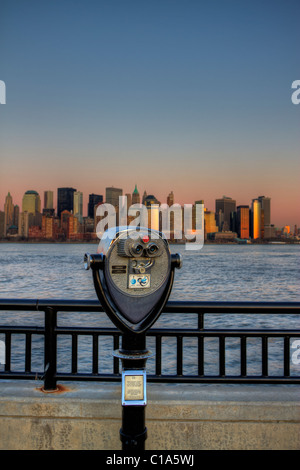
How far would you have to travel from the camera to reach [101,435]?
114 inches

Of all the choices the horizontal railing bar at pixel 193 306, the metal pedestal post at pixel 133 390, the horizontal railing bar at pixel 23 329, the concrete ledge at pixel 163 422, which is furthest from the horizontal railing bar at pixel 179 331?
the metal pedestal post at pixel 133 390

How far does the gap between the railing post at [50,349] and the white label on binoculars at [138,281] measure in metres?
0.82

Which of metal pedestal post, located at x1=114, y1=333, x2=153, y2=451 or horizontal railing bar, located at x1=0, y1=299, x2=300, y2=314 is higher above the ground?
horizontal railing bar, located at x1=0, y1=299, x2=300, y2=314

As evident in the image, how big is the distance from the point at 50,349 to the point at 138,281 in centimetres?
96

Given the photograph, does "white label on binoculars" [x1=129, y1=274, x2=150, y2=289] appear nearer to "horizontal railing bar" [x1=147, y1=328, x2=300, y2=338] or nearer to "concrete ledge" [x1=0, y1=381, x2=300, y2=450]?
"horizontal railing bar" [x1=147, y1=328, x2=300, y2=338]

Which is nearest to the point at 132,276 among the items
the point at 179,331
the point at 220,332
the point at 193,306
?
the point at 193,306

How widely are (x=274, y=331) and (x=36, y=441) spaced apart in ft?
5.46

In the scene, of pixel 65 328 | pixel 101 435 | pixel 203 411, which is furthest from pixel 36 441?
pixel 203 411

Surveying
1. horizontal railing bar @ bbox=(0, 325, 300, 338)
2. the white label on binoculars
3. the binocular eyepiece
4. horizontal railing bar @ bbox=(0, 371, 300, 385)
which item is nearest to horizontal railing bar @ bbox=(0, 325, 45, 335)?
horizontal railing bar @ bbox=(0, 325, 300, 338)

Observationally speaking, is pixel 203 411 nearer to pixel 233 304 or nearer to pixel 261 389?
pixel 261 389

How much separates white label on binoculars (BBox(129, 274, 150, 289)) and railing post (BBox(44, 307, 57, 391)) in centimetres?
82

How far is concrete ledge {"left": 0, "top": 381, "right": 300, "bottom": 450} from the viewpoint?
2.88 meters

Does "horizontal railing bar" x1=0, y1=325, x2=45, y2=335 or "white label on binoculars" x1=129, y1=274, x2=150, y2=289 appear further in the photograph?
"horizontal railing bar" x1=0, y1=325, x2=45, y2=335

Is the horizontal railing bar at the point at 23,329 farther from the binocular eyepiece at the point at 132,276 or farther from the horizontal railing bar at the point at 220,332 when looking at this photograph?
the binocular eyepiece at the point at 132,276
